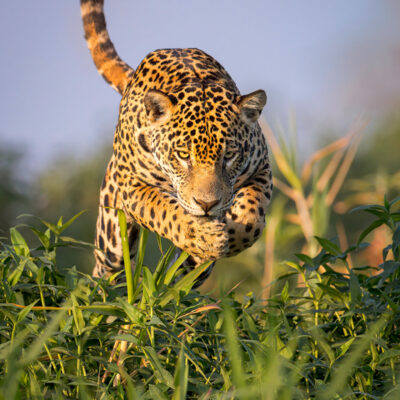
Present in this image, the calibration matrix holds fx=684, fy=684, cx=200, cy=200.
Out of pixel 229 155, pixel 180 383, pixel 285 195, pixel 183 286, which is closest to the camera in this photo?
pixel 180 383

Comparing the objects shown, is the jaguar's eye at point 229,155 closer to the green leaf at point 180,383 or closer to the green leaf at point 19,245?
the green leaf at point 19,245

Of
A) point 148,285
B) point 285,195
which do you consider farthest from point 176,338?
point 285,195

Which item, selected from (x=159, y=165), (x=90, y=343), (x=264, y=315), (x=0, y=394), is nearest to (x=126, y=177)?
(x=159, y=165)

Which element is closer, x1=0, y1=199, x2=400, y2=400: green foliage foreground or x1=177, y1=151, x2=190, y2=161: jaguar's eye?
x1=0, y1=199, x2=400, y2=400: green foliage foreground

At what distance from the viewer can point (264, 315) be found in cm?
427

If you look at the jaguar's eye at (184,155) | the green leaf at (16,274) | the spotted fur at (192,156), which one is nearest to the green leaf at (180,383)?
the green leaf at (16,274)

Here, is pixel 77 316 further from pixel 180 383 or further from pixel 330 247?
pixel 330 247

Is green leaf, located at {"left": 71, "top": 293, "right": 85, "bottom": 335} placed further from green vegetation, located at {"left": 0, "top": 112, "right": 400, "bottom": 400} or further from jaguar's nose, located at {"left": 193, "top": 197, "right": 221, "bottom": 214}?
jaguar's nose, located at {"left": 193, "top": 197, "right": 221, "bottom": 214}

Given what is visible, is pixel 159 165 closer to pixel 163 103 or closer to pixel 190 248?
pixel 163 103

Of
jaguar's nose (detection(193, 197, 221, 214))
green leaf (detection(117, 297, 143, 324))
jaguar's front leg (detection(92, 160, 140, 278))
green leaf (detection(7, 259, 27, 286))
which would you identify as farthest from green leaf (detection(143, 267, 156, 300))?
jaguar's front leg (detection(92, 160, 140, 278))

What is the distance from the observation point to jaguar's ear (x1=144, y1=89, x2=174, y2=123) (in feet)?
15.7

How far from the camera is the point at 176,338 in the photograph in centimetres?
320

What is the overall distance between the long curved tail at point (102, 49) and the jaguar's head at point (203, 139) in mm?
1368

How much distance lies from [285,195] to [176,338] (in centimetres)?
2627
